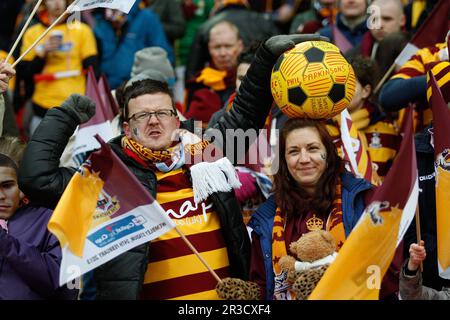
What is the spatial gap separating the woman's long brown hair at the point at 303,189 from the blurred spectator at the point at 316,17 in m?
3.67

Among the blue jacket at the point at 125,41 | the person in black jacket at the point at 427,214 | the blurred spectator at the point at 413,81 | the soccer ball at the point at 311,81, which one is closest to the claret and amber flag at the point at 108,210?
the soccer ball at the point at 311,81

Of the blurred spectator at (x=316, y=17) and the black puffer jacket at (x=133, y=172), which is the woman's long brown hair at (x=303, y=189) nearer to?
the black puffer jacket at (x=133, y=172)

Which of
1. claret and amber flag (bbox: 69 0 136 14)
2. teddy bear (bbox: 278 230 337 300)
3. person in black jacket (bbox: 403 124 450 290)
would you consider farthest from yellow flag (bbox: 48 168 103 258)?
person in black jacket (bbox: 403 124 450 290)

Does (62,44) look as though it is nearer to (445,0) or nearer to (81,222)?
(445,0)

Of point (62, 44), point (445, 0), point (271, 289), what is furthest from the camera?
point (62, 44)

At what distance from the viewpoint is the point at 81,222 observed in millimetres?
5379

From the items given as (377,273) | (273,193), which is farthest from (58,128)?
(377,273)

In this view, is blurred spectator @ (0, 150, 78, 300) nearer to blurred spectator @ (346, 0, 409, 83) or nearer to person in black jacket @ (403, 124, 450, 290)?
person in black jacket @ (403, 124, 450, 290)

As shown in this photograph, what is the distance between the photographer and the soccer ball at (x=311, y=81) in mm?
5992

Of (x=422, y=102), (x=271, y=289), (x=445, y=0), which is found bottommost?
(x=271, y=289)

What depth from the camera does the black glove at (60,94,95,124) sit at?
6082 millimetres
